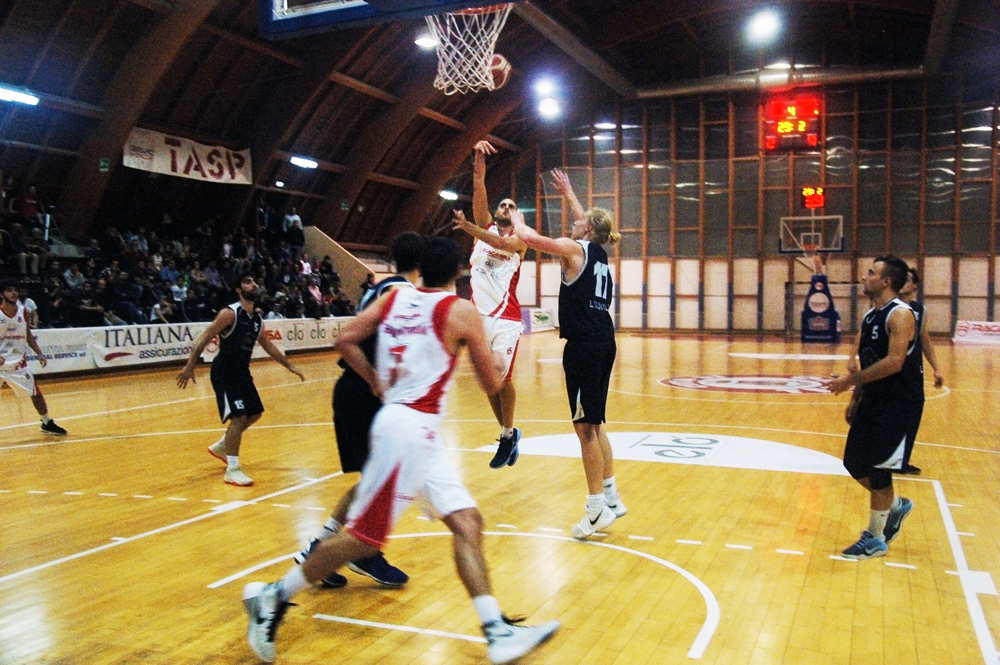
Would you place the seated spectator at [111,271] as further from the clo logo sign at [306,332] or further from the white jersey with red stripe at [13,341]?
the white jersey with red stripe at [13,341]

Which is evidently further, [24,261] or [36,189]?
[36,189]

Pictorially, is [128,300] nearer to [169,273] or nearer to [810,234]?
[169,273]

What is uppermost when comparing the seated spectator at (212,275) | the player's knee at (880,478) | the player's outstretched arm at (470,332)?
the seated spectator at (212,275)

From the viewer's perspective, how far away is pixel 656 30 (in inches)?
1172

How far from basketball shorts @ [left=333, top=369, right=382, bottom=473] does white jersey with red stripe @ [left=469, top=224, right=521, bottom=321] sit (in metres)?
2.14

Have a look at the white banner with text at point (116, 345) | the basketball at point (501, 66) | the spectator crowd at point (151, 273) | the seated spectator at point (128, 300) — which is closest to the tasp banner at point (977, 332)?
the spectator crowd at point (151, 273)

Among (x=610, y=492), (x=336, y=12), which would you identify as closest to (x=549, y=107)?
(x=336, y=12)

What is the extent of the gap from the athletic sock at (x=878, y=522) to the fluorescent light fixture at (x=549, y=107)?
81.3 feet

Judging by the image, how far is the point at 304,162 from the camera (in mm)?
27328

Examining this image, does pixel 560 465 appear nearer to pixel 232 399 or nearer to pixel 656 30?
pixel 232 399

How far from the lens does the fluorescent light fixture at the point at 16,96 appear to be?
18.6 metres

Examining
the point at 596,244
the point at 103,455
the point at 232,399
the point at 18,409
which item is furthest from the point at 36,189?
the point at 596,244

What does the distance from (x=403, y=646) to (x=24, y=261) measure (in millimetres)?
17685

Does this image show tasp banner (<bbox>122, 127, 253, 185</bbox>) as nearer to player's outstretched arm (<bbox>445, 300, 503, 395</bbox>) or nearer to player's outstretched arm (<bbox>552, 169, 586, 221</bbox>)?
player's outstretched arm (<bbox>552, 169, 586, 221</bbox>)
